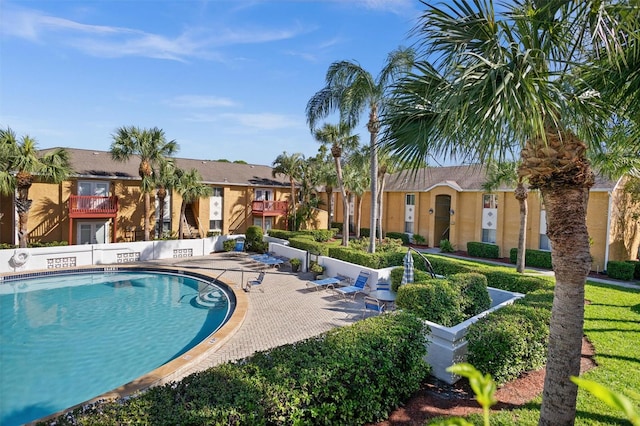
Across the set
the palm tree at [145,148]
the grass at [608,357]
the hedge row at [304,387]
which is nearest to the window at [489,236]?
the grass at [608,357]

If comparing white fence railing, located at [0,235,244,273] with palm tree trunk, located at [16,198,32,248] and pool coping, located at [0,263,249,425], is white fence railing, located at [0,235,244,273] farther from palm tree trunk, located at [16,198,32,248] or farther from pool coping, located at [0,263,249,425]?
palm tree trunk, located at [16,198,32,248]

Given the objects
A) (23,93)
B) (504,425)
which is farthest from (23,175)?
(504,425)

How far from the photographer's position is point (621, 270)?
20.2 meters

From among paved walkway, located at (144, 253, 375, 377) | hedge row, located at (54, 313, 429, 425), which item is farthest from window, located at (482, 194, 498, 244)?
hedge row, located at (54, 313, 429, 425)

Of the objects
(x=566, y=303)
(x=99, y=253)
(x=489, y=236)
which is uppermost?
(x=566, y=303)

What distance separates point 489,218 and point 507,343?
22464 mm

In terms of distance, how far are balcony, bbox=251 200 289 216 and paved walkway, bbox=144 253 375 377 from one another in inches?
486

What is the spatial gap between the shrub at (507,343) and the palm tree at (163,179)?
24.1 metres

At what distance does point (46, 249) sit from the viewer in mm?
20922

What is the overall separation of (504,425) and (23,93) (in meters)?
14.6

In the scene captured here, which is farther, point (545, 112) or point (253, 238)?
point (253, 238)

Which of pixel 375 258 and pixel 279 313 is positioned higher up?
pixel 375 258

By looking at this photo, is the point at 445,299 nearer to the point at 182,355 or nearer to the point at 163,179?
the point at 182,355

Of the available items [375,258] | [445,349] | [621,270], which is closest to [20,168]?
[375,258]
